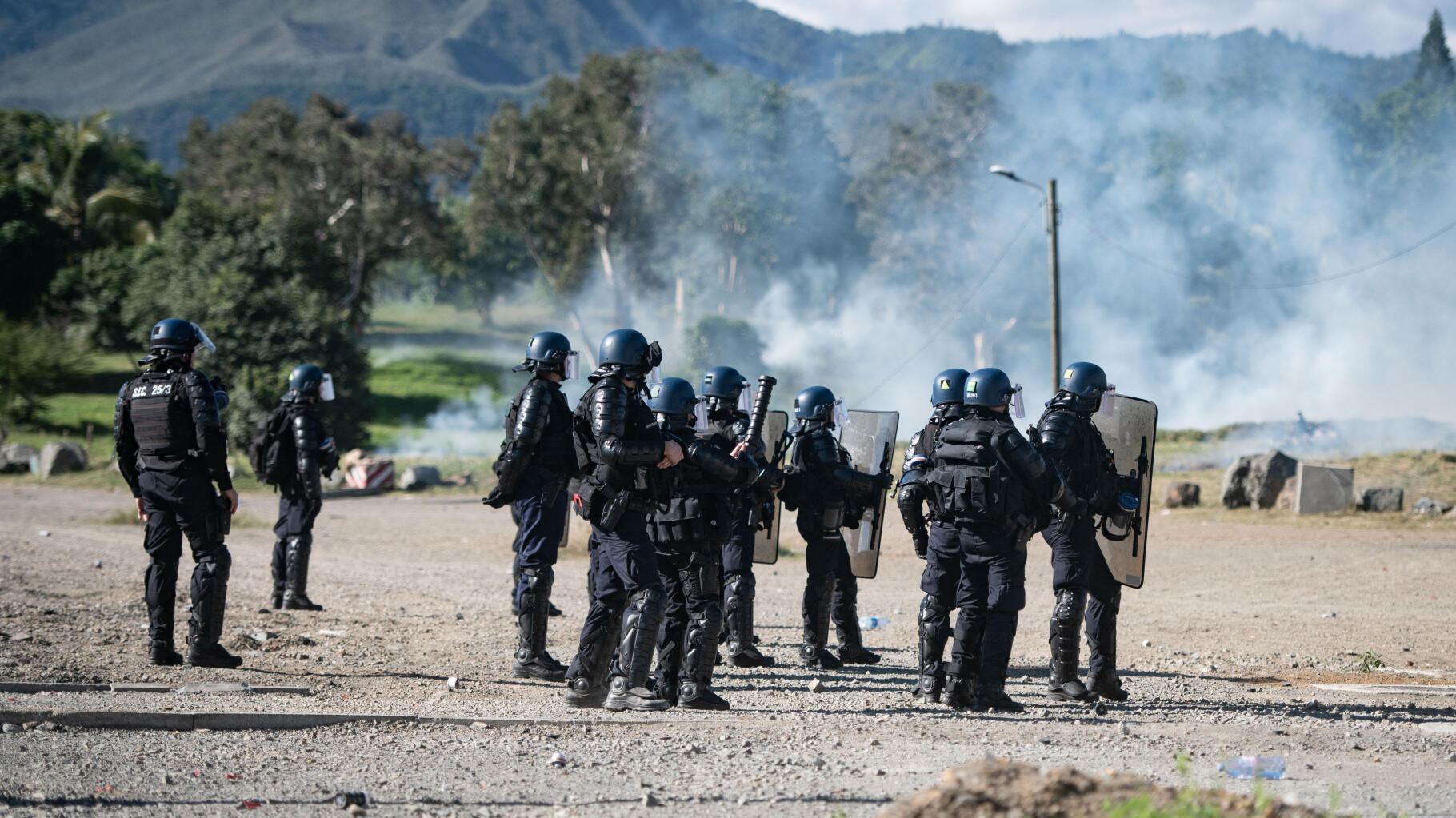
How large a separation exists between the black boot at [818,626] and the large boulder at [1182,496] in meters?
14.0

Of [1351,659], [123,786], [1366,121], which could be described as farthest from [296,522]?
[1366,121]

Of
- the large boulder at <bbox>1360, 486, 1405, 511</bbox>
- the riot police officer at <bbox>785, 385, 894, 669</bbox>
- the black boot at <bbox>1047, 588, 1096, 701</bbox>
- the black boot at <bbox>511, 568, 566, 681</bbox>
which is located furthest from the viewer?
the large boulder at <bbox>1360, 486, 1405, 511</bbox>

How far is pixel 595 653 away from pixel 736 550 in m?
2.01

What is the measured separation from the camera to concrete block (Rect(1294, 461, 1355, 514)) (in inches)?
762

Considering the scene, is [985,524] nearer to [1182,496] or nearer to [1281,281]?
[1182,496]

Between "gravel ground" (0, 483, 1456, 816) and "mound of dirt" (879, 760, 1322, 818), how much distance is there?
1.05 ft

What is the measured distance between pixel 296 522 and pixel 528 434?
4.16m

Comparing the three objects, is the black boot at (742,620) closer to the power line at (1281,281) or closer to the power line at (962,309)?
the power line at (962,309)

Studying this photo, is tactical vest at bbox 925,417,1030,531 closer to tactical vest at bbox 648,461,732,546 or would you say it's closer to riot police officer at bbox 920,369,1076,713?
riot police officer at bbox 920,369,1076,713

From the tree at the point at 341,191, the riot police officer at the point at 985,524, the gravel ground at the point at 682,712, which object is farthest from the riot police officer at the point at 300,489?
the tree at the point at 341,191

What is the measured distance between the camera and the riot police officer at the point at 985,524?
6766 millimetres

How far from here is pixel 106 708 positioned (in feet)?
19.4

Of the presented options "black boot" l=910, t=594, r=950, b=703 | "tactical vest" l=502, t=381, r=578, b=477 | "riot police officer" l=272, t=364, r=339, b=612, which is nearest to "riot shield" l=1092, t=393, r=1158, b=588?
"black boot" l=910, t=594, r=950, b=703

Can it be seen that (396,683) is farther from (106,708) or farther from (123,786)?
(123,786)
